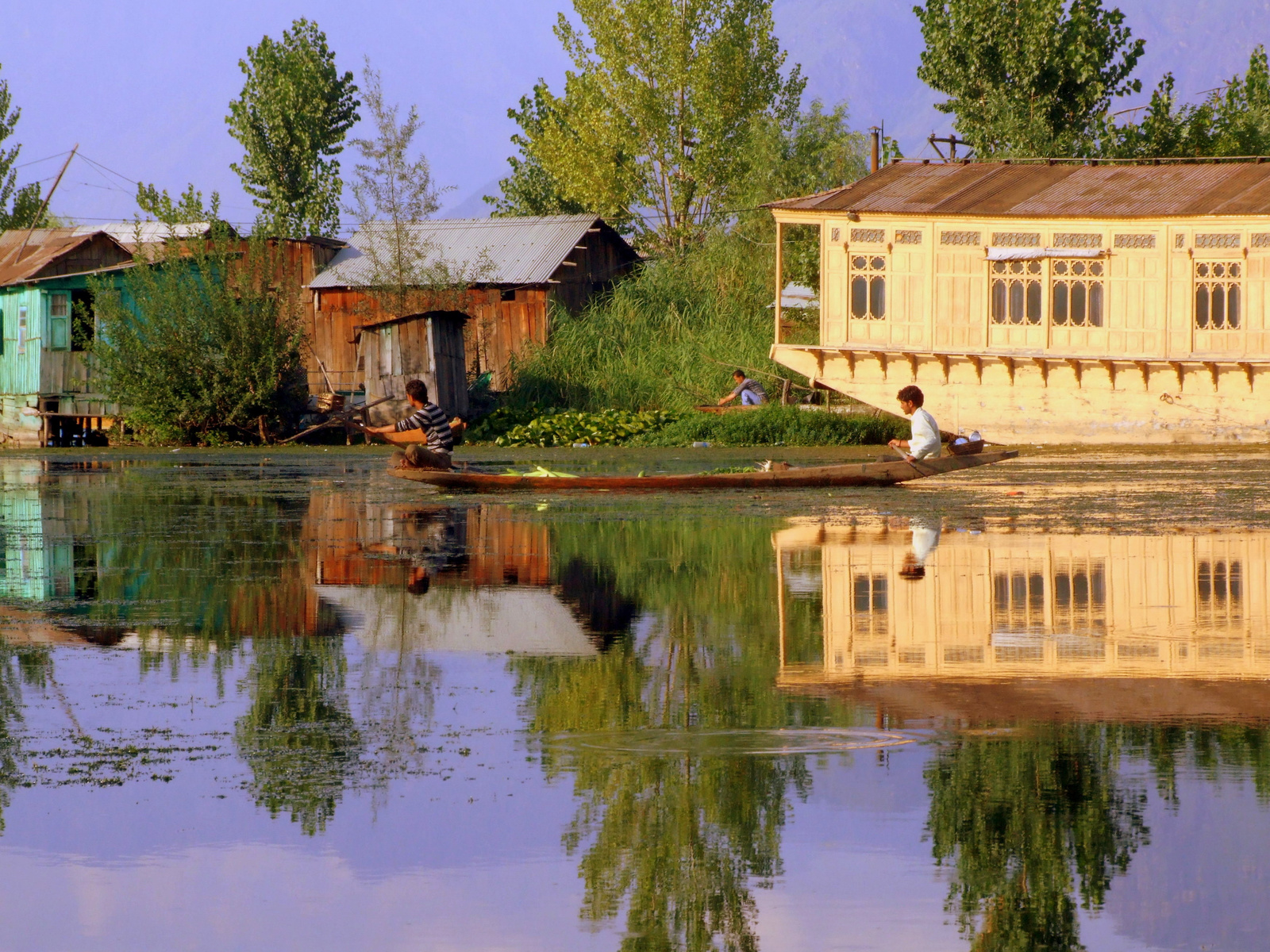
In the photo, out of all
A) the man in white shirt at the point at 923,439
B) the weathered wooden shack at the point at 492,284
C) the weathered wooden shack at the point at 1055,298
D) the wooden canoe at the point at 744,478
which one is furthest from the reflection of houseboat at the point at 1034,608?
the weathered wooden shack at the point at 492,284

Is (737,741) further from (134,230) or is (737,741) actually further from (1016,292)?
(134,230)

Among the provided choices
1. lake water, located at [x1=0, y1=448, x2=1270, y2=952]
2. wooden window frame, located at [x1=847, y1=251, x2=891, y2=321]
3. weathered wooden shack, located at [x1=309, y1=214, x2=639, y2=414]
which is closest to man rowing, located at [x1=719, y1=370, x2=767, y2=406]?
wooden window frame, located at [x1=847, y1=251, x2=891, y2=321]

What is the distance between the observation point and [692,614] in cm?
1016

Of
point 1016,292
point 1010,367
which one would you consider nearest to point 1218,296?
point 1016,292

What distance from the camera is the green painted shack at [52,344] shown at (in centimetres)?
3722

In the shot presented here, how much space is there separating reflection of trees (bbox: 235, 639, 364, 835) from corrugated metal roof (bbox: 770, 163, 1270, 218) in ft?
72.8

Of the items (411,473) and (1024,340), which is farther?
(1024,340)

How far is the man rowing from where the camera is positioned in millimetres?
32156

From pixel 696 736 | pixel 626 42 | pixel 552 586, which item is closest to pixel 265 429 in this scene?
pixel 626 42

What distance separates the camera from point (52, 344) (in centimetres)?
3728

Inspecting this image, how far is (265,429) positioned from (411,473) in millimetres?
14911

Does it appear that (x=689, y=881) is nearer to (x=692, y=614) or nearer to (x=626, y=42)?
(x=692, y=614)

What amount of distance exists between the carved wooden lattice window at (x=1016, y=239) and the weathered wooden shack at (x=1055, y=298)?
40mm

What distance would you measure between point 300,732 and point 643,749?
1438 millimetres
